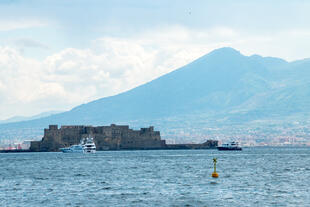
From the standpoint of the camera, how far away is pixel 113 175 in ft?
352

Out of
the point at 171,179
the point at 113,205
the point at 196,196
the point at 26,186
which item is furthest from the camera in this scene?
the point at 171,179

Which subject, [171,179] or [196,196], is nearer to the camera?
[196,196]

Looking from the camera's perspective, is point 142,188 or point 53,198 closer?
point 53,198

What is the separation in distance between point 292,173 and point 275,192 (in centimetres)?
3136

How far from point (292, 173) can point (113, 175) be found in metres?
27.1

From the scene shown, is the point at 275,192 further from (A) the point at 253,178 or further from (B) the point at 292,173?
(B) the point at 292,173

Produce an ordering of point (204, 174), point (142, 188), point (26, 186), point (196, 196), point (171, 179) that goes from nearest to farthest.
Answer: point (196, 196) < point (142, 188) < point (26, 186) < point (171, 179) < point (204, 174)

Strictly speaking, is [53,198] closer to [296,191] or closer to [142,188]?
[142,188]

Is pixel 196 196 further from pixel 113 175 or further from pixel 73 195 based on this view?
pixel 113 175

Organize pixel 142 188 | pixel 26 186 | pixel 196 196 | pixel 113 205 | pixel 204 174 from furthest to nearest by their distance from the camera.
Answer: pixel 204 174, pixel 26 186, pixel 142 188, pixel 196 196, pixel 113 205

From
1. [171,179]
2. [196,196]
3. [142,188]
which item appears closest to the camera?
[196,196]

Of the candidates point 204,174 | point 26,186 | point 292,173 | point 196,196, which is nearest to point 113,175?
point 204,174

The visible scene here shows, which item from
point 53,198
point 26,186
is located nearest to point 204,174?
point 26,186

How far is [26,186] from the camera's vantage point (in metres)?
89.2
